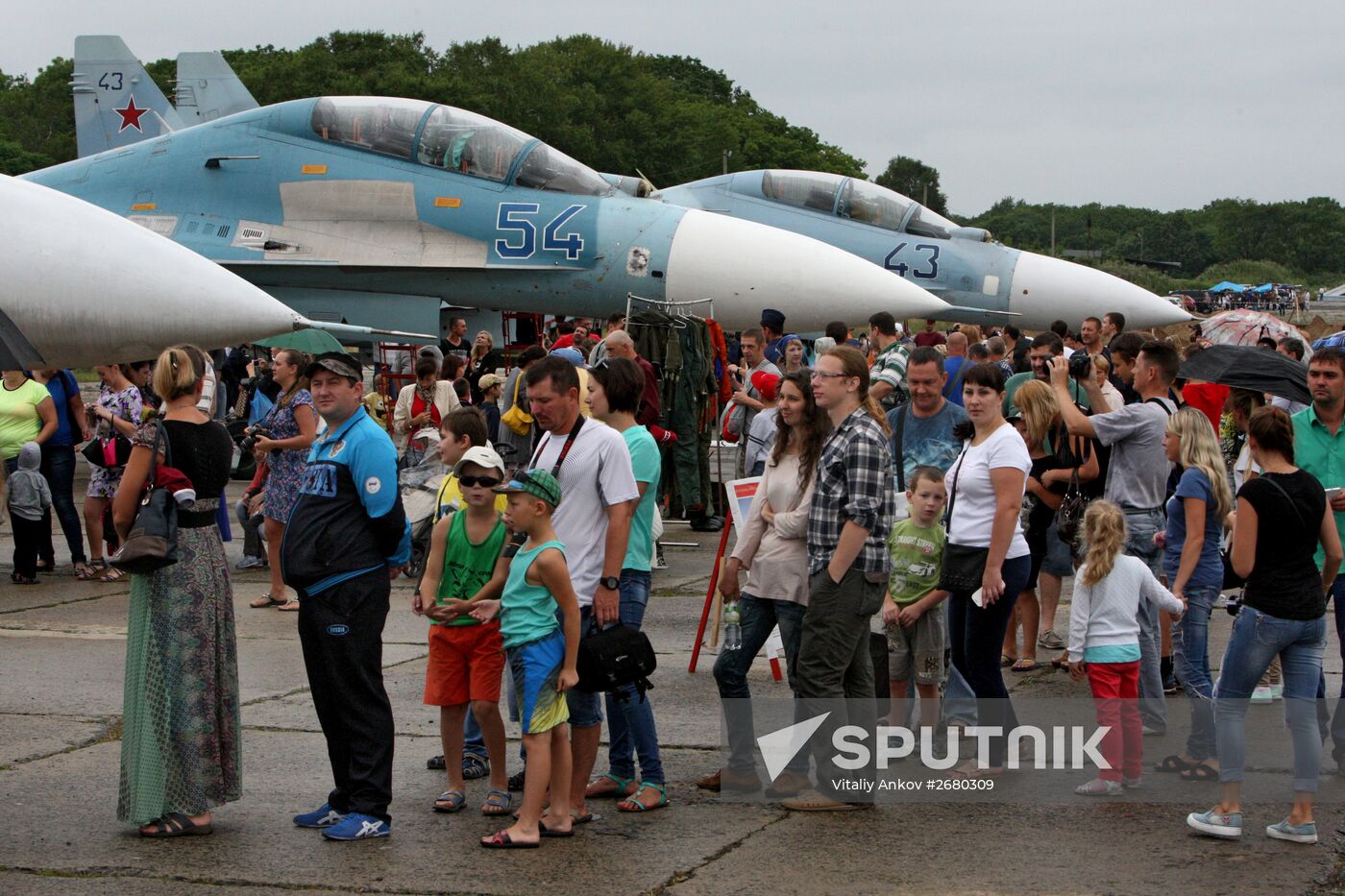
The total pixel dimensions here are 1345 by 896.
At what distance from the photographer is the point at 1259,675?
5.25m

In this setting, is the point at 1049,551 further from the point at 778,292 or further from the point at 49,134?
the point at 49,134

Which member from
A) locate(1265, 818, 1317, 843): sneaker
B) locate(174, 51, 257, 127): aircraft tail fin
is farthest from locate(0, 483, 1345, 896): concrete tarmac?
locate(174, 51, 257, 127): aircraft tail fin

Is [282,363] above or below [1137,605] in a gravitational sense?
above

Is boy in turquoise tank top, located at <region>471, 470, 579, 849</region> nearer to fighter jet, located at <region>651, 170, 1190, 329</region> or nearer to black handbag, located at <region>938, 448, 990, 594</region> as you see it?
black handbag, located at <region>938, 448, 990, 594</region>

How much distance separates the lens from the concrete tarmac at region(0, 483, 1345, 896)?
4602 mm

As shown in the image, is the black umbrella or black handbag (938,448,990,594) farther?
the black umbrella

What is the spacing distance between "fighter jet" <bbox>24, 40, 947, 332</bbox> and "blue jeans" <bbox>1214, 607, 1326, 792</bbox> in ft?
38.1

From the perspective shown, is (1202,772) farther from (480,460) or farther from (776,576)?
(480,460)

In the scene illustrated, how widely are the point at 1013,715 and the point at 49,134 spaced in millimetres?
94800

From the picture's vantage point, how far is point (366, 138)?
17.0 metres

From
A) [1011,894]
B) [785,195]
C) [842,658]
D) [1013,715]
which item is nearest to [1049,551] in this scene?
[1013,715]

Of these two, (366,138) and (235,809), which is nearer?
(235,809)

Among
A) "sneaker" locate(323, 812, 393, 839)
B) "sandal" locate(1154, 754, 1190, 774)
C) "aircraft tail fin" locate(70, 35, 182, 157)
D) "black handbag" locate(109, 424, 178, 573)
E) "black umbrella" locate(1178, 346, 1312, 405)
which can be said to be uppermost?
"aircraft tail fin" locate(70, 35, 182, 157)

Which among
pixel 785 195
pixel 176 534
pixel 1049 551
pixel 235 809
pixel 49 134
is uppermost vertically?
pixel 49 134
